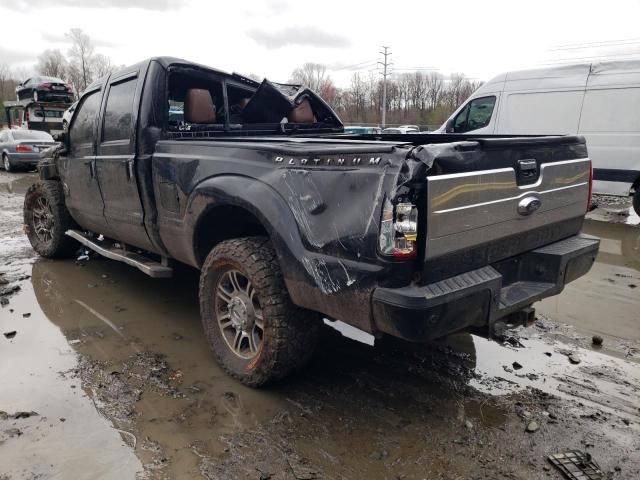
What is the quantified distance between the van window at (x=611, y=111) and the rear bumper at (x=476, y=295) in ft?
20.5

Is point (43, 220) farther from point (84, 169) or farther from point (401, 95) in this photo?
point (401, 95)

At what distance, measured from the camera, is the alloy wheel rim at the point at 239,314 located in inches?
119

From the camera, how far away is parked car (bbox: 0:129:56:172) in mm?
15266

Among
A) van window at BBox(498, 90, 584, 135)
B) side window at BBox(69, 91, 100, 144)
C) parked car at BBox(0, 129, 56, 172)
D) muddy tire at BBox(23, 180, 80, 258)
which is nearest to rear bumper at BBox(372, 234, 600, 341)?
side window at BBox(69, 91, 100, 144)

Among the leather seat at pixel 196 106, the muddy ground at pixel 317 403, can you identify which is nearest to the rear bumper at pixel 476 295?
the muddy ground at pixel 317 403

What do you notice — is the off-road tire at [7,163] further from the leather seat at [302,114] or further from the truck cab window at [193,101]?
the leather seat at [302,114]

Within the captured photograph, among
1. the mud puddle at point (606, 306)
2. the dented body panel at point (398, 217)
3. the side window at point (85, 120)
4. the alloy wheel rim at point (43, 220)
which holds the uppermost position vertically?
the side window at point (85, 120)

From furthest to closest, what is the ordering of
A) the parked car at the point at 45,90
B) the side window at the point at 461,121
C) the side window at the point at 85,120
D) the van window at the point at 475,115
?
the parked car at the point at 45,90 → the side window at the point at 461,121 → the van window at the point at 475,115 → the side window at the point at 85,120

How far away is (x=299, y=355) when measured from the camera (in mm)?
2885

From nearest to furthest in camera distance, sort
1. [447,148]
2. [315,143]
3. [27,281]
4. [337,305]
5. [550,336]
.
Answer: [447,148], [337,305], [315,143], [550,336], [27,281]

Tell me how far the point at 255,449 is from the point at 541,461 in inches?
55.7

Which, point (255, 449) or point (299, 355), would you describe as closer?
point (255, 449)

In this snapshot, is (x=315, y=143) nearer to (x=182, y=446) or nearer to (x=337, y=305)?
(x=337, y=305)

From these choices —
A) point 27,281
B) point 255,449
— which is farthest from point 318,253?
point 27,281
